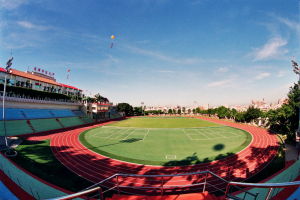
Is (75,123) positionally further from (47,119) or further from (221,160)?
(221,160)

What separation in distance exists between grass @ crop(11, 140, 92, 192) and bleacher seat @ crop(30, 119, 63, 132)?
12.3 meters

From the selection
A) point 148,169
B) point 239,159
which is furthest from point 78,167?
point 239,159

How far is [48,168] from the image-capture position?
1146 centimetres

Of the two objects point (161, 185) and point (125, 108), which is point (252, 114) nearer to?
point (161, 185)

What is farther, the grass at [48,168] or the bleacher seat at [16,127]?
the bleacher seat at [16,127]

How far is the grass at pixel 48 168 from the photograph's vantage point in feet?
31.4

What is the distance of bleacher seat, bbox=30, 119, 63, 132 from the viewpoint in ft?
86.0

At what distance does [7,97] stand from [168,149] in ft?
114

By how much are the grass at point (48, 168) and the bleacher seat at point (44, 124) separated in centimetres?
1232

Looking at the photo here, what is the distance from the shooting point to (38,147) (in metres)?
16.9

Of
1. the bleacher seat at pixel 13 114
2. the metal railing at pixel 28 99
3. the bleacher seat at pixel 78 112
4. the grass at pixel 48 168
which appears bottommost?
the grass at pixel 48 168

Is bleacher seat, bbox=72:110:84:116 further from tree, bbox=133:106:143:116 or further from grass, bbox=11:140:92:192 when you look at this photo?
tree, bbox=133:106:143:116

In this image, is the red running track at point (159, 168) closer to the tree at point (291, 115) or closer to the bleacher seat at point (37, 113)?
the tree at point (291, 115)

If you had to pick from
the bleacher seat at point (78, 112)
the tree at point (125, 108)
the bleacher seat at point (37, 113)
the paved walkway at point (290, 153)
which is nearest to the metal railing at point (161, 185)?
the paved walkway at point (290, 153)
